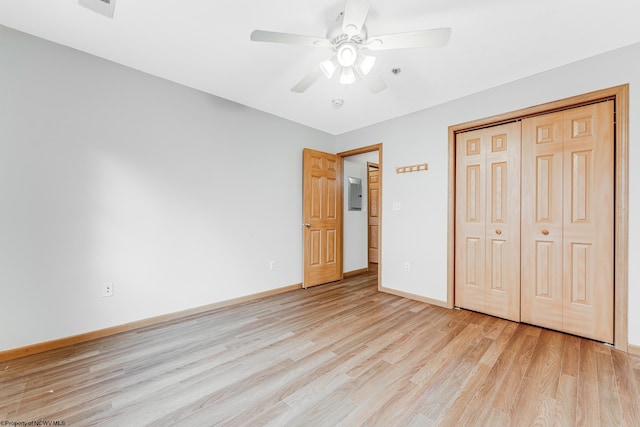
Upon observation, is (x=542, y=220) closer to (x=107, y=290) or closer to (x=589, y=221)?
(x=589, y=221)

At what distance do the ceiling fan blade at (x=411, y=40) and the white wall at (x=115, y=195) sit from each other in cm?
202

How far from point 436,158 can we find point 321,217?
177 centimetres

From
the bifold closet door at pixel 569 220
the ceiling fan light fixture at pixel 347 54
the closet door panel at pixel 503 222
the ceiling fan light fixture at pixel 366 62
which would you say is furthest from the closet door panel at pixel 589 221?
the ceiling fan light fixture at pixel 347 54

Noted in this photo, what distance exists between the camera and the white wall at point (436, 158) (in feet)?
6.70

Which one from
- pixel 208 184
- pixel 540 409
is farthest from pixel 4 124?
pixel 540 409

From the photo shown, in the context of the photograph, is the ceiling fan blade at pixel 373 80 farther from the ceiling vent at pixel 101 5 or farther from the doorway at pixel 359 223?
the doorway at pixel 359 223

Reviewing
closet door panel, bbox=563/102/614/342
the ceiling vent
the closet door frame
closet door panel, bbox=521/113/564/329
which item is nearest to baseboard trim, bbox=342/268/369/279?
closet door panel, bbox=521/113/564/329

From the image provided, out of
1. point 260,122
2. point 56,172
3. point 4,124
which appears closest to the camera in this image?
point 4,124

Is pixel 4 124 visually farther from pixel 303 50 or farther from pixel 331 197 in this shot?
pixel 331 197

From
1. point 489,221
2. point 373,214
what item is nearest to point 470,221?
point 489,221

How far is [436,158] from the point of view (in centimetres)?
315

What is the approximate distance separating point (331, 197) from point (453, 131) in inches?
74.0

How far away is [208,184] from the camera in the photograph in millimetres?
2939

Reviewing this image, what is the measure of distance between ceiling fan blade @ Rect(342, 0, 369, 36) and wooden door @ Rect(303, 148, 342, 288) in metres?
2.23
